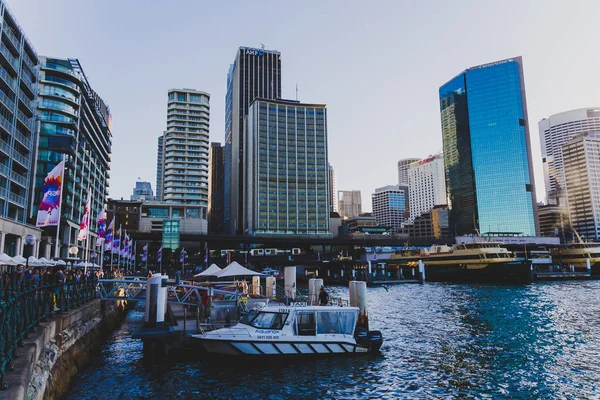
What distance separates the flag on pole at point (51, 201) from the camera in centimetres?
2661

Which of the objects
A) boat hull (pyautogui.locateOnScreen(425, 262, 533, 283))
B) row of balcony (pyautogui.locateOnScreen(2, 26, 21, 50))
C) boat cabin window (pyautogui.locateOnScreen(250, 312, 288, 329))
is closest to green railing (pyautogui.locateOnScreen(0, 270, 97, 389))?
boat cabin window (pyautogui.locateOnScreen(250, 312, 288, 329))

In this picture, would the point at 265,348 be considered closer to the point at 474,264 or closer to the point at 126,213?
the point at 474,264

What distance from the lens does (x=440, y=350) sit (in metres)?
24.9

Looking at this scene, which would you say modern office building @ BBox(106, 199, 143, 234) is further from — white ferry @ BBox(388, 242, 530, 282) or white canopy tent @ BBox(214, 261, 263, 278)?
white canopy tent @ BBox(214, 261, 263, 278)

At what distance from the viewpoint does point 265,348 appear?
21859 mm

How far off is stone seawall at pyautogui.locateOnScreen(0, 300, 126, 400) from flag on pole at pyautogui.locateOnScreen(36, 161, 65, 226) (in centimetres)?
618

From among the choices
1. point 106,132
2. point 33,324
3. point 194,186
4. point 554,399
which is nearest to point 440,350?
point 554,399

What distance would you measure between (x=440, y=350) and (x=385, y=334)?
6.10 meters

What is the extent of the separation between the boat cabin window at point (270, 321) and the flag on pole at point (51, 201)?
15196mm

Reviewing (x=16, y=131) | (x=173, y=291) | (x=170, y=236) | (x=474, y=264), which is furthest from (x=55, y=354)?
(x=170, y=236)

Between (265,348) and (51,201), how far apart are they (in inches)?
678

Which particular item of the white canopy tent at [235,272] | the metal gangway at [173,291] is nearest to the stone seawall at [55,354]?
the metal gangway at [173,291]

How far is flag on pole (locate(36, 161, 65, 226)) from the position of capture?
26609mm

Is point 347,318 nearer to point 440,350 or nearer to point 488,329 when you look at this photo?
point 440,350
